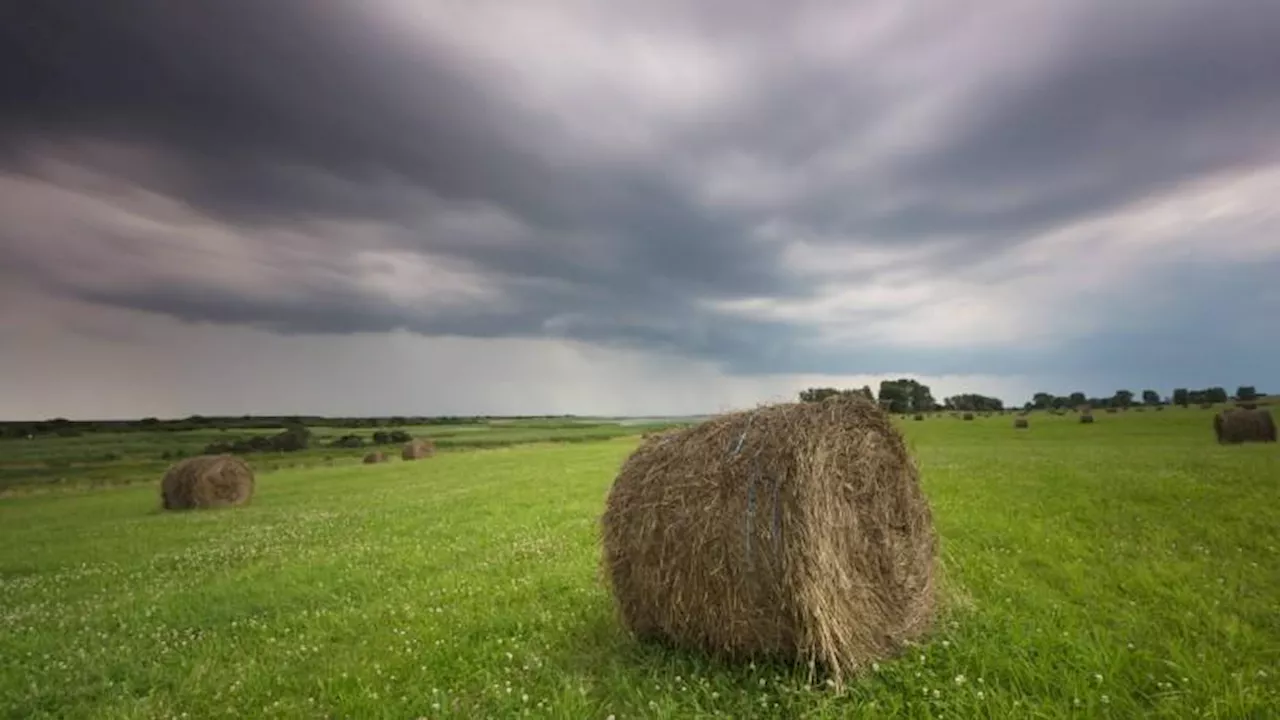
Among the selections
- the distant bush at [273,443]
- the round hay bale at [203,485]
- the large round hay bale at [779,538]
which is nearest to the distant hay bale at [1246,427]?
the large round hay bale at [779,538]

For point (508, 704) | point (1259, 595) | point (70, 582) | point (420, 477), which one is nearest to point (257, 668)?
point (508, 704)

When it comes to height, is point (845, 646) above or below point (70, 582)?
above

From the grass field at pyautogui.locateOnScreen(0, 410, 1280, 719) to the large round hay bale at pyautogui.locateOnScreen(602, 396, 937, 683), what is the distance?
1.31 ft

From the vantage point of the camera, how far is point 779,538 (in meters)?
6.85

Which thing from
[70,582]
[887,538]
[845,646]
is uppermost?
[887,538]

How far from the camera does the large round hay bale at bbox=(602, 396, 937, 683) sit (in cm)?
679

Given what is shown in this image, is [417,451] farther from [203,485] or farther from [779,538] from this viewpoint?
[779,538]

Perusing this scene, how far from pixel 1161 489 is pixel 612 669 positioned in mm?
17394

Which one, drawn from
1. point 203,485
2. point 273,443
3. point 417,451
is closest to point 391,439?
point 273,443

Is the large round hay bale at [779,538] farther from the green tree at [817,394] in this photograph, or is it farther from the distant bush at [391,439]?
the distant bush at [391,439]

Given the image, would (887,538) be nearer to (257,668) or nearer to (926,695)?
(926,695)

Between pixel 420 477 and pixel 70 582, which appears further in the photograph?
pixel 420 477

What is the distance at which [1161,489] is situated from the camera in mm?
17062

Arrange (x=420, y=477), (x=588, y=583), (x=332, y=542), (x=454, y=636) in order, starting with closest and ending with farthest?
1. (x=454, y=636)
2. (x=588, y=583)
3. (x=332, y=542)
4. (x=420, y=477)
